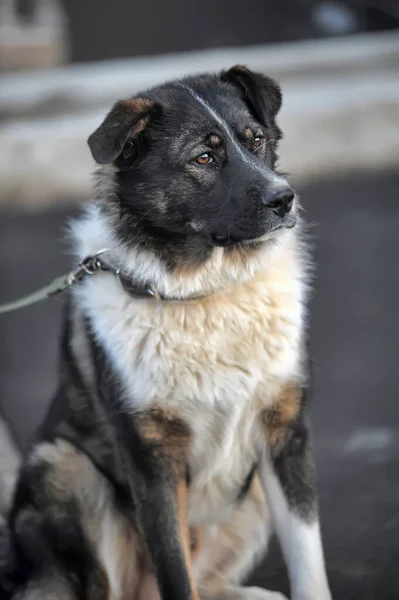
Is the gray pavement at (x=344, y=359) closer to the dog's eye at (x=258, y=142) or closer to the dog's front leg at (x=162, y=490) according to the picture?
the dog's eye at (x=258, y=142)

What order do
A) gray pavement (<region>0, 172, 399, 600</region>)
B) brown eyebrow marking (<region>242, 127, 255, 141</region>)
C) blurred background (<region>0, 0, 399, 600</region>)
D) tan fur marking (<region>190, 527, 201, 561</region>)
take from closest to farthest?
brown eyebrow marking (<region>242, 127, 255, 141</region>)
tan fur marking (<region>190, 527, 201, 561</region>)
gray pavement (<region>0, 172, 399, 600</region>)
blurred background (<region>0, 0, 399, 600</region>)

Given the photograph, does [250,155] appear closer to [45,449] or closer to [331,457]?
[45,449]

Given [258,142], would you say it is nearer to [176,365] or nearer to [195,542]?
[176,365]

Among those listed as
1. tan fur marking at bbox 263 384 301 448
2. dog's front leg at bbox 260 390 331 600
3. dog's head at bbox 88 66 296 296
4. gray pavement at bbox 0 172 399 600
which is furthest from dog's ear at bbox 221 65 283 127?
dog's front leg at bbox 260 390 331 600

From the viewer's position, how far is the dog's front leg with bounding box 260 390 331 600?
302cm

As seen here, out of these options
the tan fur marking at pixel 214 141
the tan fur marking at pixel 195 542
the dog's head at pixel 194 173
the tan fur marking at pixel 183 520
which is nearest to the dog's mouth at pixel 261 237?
the dog's head at pixel 194 173

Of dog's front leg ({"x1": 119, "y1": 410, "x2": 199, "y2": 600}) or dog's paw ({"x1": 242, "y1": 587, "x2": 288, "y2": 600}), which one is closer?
dog's front leg ({"x1": 119, "y1": 410, "x2": 199, "y2": 600})

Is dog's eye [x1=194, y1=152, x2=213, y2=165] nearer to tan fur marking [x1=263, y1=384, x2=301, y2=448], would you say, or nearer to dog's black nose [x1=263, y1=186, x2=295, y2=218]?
dog's black nose [x1=263, y1=186, x2=295, y2=218]

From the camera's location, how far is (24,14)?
1232cm

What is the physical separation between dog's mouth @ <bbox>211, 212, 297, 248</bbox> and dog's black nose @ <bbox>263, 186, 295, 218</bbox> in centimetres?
4

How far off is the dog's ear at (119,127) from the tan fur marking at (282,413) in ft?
3.21

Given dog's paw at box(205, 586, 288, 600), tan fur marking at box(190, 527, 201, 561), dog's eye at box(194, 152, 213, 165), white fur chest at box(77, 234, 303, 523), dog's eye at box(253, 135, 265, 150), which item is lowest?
dog's paw at box(205, 586, 288, 600)

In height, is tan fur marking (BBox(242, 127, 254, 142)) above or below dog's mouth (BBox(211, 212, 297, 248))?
above

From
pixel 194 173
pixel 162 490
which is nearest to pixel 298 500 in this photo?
pixel 162 490
